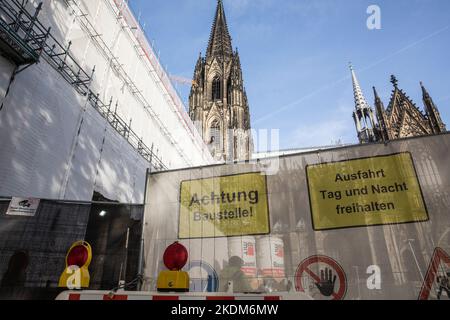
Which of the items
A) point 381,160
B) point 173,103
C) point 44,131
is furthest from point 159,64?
point 381,160

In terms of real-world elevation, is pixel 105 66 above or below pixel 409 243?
above

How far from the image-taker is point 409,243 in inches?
158

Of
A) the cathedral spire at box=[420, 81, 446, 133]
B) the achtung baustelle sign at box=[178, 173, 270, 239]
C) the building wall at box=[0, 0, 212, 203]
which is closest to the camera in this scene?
the achtung baustelle sign at box=[178, 173, 270, 239]

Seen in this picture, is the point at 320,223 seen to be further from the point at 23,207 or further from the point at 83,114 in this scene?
the point at 83,114

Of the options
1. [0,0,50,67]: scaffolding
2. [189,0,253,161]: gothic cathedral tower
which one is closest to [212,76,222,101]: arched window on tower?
[189,0,253,161]: gothic cathedral tower

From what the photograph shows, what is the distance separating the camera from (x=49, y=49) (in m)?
10.3

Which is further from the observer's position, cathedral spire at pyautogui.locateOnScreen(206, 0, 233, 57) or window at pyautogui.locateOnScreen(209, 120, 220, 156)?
cathedral spire at pyautogui.locateOnScreen(206, 0, 233, 57)

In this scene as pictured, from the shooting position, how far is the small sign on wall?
5.13 m

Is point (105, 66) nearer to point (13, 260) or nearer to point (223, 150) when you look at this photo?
point (13, 260)

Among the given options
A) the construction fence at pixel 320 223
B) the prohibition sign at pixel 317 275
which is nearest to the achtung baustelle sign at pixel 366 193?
the construction fence at pixel 320 223

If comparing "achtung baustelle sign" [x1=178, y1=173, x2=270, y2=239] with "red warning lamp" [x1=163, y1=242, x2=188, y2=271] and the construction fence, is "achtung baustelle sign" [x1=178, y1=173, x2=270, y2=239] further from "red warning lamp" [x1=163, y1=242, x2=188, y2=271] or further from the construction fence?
"red warning lamp" [x1=163, y1=242, x2=188, y2=271]

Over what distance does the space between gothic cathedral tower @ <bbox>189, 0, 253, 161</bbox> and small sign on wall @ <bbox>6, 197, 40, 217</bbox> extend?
36528 millimetres

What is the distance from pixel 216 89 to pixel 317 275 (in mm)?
49647

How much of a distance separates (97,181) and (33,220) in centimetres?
740
